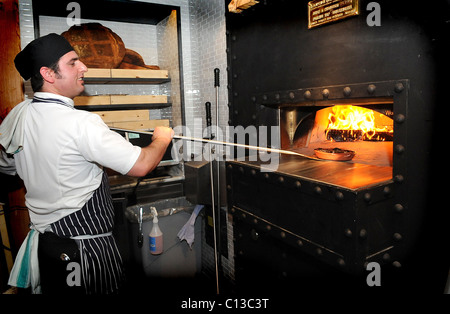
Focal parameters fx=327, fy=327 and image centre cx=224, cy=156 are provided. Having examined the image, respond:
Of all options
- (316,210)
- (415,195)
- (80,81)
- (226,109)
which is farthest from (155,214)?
(415,195)

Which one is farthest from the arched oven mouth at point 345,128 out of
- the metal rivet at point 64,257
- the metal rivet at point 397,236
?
the metal rivet at point 64,257

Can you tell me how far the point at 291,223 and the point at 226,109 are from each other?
5.24 feet

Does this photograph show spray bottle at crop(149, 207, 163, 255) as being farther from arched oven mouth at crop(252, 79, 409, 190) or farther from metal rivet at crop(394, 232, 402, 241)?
metal rivet at crop(394, 232, 402, 241)

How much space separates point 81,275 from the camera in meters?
2.01

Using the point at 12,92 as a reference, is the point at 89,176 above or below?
below

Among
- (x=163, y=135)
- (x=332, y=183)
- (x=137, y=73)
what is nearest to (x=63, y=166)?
(x=163, y=135)

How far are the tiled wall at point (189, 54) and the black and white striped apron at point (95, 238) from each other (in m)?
1.42

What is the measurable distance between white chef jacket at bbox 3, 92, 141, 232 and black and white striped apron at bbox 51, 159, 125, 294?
62mm

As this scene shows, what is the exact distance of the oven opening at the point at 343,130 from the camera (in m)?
2.05

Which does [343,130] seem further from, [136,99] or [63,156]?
[136,99]

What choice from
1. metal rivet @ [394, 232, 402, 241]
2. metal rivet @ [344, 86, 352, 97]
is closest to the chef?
metal rivet @ [344, 86, 352, 97]
